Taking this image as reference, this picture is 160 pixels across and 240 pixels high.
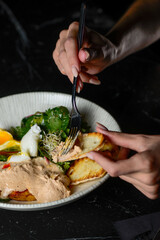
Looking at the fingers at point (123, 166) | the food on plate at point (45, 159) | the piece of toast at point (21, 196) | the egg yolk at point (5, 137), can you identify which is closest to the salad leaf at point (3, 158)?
the food on plate at point (45, 159)

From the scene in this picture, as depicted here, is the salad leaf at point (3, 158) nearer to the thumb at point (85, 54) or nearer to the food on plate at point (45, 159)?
the food on plate at point (45, 159)

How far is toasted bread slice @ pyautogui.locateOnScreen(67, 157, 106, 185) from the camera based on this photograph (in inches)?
54.4

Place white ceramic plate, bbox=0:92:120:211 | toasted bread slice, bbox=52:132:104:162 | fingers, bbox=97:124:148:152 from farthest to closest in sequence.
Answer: white ceramic plate, bbox=0:92:120:211, toasted bread slice, bbox=52:132:104:162, fingers, bbox=97:124:148:152

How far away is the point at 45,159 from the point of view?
1.47 m

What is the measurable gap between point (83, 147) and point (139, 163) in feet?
1.49

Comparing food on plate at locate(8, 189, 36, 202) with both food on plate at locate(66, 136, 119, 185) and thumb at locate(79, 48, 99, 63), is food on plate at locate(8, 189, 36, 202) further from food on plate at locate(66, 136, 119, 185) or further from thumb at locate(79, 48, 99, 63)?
thumb at locate(79, 48, 99, 63)

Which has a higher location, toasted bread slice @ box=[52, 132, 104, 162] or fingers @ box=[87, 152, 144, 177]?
fingers @ box=[87, 152, 144, 177]

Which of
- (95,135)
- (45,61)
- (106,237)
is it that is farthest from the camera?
(45,61)

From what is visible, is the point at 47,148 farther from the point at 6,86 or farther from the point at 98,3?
the point at 98,3

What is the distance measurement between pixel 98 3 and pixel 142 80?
1.62m

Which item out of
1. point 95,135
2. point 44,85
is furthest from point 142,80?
point 95,135

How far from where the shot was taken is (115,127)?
1.62 meters

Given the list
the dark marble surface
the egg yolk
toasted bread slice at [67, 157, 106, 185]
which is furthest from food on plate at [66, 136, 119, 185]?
the egg yolk

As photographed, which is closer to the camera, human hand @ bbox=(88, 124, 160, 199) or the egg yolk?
human hand @ bbox=(88, 124, 160, 199)
